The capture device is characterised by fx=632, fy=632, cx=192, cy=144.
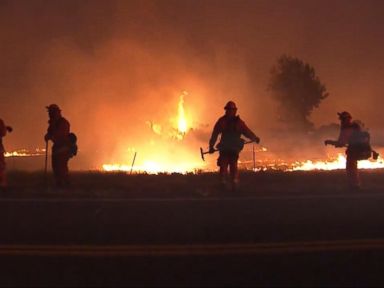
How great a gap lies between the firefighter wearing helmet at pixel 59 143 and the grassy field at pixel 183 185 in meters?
0.30

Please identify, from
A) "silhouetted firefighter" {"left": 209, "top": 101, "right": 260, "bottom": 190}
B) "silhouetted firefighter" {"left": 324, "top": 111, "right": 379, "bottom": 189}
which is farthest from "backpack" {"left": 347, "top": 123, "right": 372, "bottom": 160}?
"silhouetted firefighter" {"left": 209, "top": 101, "right": 260, "bottom": 190}

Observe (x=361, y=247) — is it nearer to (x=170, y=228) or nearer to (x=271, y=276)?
(x=271, y=276)

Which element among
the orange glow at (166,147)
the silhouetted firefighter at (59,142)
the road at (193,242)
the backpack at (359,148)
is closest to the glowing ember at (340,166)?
the backpack at (359,148)

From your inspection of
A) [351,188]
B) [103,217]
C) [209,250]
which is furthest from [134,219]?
[351,188]

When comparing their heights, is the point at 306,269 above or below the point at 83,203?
below

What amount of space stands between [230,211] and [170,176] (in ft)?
21.0

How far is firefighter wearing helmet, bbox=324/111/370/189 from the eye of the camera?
12391 millimetres

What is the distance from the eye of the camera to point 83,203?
10.0 metres

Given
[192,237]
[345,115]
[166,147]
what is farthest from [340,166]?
[166,147]

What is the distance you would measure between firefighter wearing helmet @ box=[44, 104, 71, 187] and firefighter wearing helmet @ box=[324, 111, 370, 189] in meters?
5.55

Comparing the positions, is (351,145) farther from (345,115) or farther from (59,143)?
(59,143)

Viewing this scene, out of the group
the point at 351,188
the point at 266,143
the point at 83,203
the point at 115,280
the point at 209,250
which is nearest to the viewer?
the point at 115,280

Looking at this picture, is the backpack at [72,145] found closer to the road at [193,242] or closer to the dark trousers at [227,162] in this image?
the dark trousers at [227,162]

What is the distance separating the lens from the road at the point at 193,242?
580 cm
